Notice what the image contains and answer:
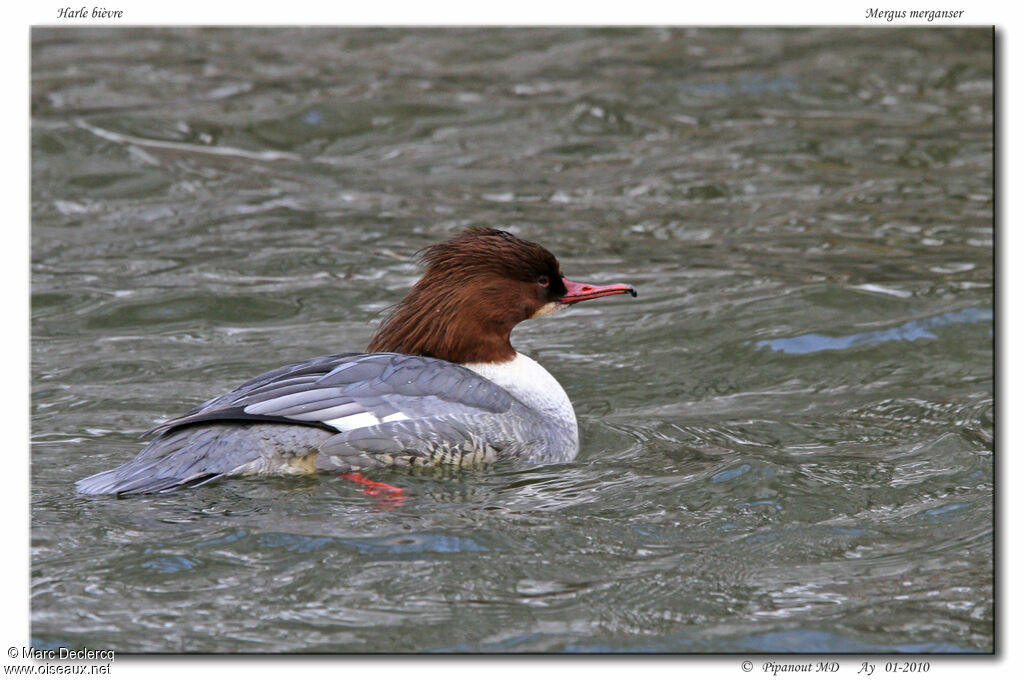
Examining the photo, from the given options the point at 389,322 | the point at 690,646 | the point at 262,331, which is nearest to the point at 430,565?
the point at 690,646

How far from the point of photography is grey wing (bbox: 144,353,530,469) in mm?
5438

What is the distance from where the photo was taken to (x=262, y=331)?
786 cm

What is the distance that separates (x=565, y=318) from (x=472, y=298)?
7.76 feet

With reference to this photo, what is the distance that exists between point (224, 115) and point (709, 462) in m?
7.03

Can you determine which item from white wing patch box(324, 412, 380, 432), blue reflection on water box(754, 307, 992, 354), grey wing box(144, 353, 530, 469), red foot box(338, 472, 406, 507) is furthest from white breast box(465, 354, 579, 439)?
blue reflection on water box(754, 307, 992, 354)

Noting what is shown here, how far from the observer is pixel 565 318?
834cm

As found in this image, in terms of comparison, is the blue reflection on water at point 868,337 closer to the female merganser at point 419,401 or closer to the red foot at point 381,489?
the female merganser at point 419,401

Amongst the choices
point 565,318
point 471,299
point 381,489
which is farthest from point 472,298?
point 565,318

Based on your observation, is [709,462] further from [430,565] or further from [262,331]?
[262,331]

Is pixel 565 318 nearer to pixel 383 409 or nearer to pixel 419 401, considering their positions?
pixel 419 401

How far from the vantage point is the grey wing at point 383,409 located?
5438mm

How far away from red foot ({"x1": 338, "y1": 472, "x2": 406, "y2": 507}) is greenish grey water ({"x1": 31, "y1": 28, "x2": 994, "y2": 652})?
114mm

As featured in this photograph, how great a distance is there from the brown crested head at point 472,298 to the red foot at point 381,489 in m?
0.85

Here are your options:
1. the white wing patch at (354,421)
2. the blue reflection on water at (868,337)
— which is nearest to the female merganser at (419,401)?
the white wing patch at (354,421)
